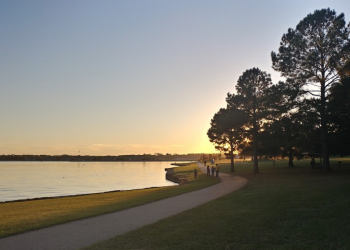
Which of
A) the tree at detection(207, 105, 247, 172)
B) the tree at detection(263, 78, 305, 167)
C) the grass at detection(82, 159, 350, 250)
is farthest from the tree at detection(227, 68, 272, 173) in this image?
the grass at detection(82, 159, 350, 250)

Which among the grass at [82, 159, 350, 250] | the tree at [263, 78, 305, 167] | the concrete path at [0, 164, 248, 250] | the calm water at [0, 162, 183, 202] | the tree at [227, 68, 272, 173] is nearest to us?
the grass at [82, 159, 350, 250]

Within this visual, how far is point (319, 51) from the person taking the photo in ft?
101

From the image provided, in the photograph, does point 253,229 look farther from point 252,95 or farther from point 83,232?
point 252,95

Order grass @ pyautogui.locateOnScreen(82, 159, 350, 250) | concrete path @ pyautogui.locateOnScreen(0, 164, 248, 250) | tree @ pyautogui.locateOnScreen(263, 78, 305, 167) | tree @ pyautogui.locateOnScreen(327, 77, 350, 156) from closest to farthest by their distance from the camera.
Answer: grass @ pyautogui.locateOnScreen(82, 159, 350, 250) < concrete path @ pyautogui.locateOnScreen(0, 164, 248, 250) < tree @ pyautogui.locateOnScreen(327, 77, 350, 156) < tree @ pyautogui.locateOnScreen(263, 78, 305, 167)

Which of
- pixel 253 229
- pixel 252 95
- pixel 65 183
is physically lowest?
pixel 65 183

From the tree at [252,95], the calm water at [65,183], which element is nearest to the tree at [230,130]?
the tree at [252,95]

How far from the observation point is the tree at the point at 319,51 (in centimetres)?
3000

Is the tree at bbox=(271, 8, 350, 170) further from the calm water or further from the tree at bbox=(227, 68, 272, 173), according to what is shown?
the calm water

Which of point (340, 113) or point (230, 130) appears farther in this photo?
point (230, 130)

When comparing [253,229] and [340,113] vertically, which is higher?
[340,113]

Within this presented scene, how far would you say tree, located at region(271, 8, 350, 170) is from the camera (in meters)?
30.0

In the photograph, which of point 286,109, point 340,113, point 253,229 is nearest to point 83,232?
point 253,229

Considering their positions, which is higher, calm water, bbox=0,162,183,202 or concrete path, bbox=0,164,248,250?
concrete path, bbox=0,164,248,250

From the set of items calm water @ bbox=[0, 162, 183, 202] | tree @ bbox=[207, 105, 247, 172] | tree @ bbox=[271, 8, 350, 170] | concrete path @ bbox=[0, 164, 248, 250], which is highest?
tree @ bbox=[271, 8, 350, 170]
